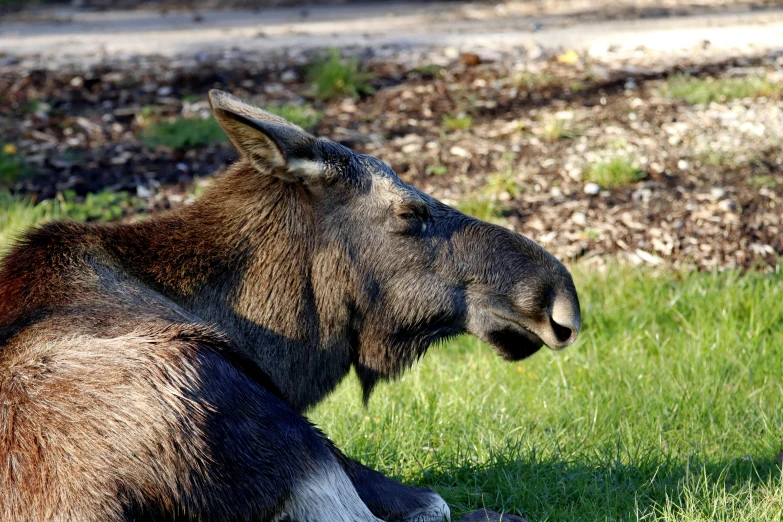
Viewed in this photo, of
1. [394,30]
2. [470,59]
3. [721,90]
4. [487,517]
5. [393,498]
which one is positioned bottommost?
[487,517]

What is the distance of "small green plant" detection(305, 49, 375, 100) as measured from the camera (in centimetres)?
953

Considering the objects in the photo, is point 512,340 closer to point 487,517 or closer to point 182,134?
point 487,517

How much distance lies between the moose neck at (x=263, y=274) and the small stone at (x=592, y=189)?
12.9ft

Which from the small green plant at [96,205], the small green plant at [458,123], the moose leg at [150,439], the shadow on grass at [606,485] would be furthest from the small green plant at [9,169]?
the moose leg at [150,439]

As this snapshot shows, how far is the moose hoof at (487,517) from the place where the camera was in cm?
384

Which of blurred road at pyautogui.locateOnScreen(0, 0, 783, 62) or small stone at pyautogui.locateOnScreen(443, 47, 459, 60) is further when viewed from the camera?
blurred road at pyautogui.locateOnScreen(0, 0, 783, 62)

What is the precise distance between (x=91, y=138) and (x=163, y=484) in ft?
22.1

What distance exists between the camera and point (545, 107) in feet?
29.8

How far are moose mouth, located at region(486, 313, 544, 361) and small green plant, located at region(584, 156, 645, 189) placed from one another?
3771mm

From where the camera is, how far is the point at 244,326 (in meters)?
3.88

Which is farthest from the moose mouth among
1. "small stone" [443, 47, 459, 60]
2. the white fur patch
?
"small stone" [443, 47, 459, 60]

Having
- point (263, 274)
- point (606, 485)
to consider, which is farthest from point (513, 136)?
point (263, 274)

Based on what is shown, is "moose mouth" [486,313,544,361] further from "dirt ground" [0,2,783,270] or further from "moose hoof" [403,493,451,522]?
"dirt ground" [0,2,783,270]

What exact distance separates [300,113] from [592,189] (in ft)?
9.61
